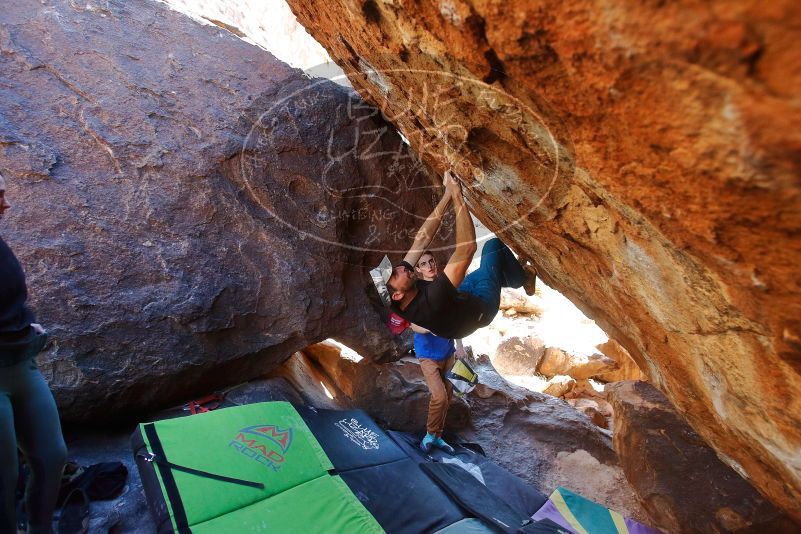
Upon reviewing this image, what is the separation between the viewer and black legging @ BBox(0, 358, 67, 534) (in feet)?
5.55

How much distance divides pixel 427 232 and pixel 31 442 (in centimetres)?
223

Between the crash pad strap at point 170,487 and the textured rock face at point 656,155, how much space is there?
2450mm

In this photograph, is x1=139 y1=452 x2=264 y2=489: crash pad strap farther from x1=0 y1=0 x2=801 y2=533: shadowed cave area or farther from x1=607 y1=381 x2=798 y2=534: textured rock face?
x1=607 y1=381 x2=798 y2=534: textured rock face

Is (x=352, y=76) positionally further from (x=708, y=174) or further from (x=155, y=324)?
(x=708, y=174)

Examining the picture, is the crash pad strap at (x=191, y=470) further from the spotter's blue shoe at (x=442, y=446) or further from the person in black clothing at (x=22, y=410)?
the spotter's blue shoe at (x=442, y=446)

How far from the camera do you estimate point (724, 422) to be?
2.25 meters

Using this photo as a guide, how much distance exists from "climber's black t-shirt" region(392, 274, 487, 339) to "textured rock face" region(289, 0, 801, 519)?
653 millimetres

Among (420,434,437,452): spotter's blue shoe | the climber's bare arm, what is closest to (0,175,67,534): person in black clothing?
the climber's bare arm

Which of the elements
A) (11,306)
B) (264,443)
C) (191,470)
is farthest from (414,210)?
(11,306)

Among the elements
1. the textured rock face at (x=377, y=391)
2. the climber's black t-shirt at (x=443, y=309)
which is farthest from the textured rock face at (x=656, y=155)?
the textured rock face at (x=377, y=391)

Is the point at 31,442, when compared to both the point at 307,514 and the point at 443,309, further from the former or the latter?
the point at 443,309

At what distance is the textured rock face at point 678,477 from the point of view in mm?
2889

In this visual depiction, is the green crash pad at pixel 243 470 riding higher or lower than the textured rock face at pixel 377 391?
higher

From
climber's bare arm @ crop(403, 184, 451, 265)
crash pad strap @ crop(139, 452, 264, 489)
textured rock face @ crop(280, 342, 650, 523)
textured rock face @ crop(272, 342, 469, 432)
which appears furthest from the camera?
textured rock face @ crop(272, 342, 469, 432)
